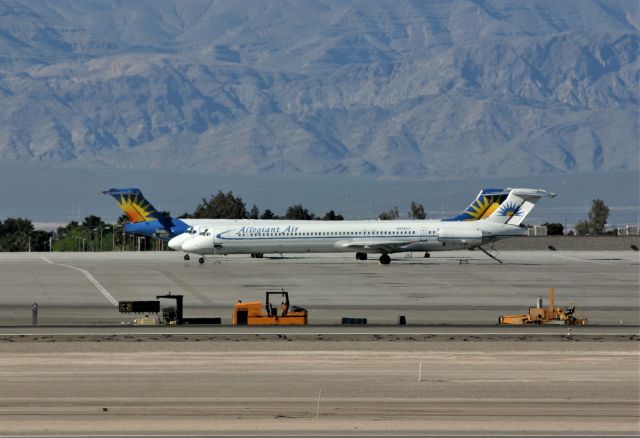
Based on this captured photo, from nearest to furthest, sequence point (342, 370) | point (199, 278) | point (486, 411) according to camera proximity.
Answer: point (486, 411)
point (342, 370)
point (199, 278)

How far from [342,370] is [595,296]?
30515 mm

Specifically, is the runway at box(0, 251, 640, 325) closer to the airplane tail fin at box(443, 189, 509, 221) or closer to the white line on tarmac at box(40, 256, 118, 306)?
the white line on tarmac at box(40, 256, 118, 306)

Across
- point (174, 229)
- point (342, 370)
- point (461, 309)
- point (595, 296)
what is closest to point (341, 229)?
point (174, 229)

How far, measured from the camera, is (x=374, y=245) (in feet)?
337

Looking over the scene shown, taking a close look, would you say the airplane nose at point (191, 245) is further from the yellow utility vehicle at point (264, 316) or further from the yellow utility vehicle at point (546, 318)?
the yellow utility vehicle at point (546, 318)

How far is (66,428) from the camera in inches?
1227

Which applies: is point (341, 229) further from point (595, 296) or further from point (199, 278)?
point (595, 296)

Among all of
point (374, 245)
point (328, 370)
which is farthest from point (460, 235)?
point (328, 370)

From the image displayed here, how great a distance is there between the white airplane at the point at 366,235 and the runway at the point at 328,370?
112ft

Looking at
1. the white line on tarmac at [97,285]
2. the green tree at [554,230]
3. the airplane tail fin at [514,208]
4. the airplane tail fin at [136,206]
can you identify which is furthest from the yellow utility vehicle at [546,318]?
the green tree at [554,230]

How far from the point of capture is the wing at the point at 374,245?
102 m

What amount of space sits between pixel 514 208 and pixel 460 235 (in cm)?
506

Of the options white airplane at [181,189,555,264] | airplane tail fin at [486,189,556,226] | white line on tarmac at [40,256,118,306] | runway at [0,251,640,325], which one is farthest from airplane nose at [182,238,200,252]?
airplane tail fin at [486,189,556,226]

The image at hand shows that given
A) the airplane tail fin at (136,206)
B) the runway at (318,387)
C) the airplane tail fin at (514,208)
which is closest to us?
the runway at (318,387)
